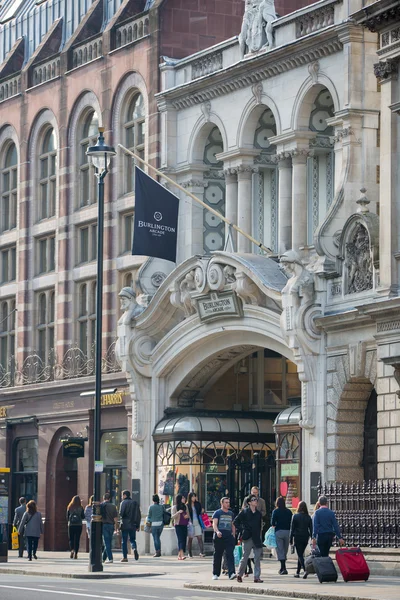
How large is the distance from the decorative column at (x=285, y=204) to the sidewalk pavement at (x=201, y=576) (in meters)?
8.43

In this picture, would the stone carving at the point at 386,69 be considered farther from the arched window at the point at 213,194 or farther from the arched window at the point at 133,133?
the arched window at the point at 133,133

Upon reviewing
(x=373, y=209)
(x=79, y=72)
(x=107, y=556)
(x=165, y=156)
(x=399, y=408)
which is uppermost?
(x=79, y=72)

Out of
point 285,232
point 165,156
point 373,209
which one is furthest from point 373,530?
point 165,156

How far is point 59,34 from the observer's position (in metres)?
57.2

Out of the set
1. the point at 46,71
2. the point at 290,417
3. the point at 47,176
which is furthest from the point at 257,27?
the point at 46,71

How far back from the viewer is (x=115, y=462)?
50.8 metres

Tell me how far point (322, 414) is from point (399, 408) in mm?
4744

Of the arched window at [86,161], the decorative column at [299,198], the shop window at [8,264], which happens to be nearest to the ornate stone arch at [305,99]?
the decorative column at [299,198]

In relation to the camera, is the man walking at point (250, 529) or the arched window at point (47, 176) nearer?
the man walking at point (250, 529)

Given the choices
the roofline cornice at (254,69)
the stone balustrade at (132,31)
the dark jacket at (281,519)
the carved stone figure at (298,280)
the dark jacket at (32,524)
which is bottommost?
the dark jacket at (32,524)

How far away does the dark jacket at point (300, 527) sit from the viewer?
34.3 meters

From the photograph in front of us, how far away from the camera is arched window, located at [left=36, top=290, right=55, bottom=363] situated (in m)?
55.4

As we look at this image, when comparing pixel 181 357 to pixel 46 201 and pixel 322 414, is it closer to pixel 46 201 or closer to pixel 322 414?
pixel 322 414

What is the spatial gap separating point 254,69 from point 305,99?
219cm
